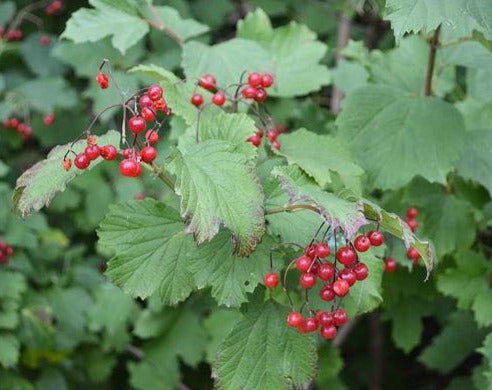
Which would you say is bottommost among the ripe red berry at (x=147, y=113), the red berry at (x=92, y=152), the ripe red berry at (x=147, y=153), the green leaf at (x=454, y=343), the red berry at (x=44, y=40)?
the green leaf at (x=454, y=343)

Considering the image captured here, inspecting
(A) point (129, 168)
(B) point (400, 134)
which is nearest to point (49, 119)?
(B) point (400, 134)

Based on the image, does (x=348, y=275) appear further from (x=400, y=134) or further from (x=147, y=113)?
(x=400, y=134)

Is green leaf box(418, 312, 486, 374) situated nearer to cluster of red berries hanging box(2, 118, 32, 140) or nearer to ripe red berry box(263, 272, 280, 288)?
ripe red berry box(263, 272, 280, 288)

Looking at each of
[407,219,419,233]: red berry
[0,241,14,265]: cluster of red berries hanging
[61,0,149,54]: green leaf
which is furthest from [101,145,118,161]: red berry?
[0,241,14,265]: cluster of red berries hanging

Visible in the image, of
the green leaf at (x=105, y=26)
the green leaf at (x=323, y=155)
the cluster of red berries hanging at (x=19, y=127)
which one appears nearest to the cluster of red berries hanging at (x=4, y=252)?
the cluster of red berries hanging at (x=19, y=127)

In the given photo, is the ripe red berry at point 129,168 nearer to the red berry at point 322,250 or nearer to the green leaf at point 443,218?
the red berry at point 322,250

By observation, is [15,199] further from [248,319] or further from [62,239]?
[62,239]
